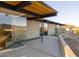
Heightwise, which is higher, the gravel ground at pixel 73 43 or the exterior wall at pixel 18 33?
the exterior wall at pixel 18 33

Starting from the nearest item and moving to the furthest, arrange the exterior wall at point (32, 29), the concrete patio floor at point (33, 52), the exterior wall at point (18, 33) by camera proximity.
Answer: the concrete patio floor at point (33, 52)
the exterior wall at point (18, 33)
the exterior wall at point (32, 29)

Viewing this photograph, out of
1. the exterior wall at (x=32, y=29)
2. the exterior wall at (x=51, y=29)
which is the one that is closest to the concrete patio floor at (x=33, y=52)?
the exterior wall at (x=32, y=29)

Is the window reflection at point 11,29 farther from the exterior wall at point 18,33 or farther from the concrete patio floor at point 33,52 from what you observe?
the concrete patio floor at point 33,52

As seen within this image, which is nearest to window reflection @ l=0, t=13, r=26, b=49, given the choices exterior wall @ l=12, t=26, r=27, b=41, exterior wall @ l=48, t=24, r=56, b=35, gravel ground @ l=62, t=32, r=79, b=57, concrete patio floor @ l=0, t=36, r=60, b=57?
exterior wall @ l=12, t=26, r=27, b=41

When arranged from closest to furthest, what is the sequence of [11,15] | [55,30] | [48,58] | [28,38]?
[48,58], [11,15], [28,38], [55,30]

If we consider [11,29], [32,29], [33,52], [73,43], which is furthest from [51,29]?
[33,52]

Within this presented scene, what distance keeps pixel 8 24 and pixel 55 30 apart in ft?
55.8

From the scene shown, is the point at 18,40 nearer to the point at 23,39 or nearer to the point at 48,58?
the point at 23,39

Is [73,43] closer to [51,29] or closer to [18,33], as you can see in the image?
[18,33]

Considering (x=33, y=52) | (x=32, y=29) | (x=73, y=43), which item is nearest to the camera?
(x=33, y=52)

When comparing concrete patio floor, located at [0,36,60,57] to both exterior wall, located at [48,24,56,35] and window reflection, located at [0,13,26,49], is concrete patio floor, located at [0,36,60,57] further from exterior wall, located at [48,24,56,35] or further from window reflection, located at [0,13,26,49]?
exterior wall, located at [48,24,56,35]

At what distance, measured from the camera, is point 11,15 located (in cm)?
992

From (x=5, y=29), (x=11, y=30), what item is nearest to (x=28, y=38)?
(x=11, y=30)

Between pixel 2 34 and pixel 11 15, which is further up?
pixel 11 15
